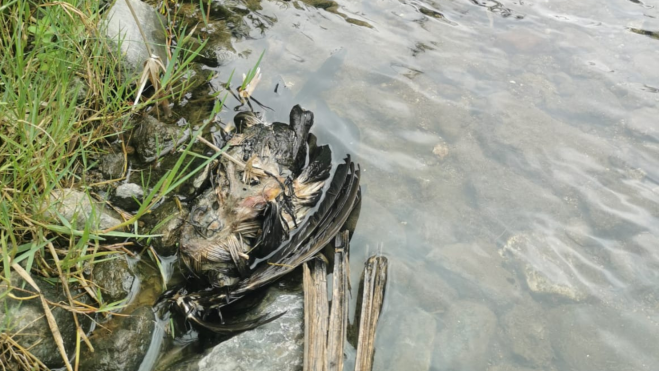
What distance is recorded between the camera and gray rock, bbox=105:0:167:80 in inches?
163

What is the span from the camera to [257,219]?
10.6ft

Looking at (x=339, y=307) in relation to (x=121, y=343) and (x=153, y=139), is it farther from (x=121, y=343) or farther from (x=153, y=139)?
(x=153, y=139)

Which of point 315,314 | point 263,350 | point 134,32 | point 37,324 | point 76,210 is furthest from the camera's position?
point 134,32

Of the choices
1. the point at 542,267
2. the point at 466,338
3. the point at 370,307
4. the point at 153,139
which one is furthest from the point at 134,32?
the point at 542,267

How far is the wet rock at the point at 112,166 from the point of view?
3.68 metres

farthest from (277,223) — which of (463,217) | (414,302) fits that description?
(463,217)

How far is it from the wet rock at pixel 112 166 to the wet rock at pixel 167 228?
445 mm

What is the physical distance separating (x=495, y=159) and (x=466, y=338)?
1.53 meters

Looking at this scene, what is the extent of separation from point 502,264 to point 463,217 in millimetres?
432

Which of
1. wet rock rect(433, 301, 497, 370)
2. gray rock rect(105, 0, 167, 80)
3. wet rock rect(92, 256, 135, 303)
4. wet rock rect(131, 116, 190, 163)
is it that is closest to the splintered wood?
wet rock rect(433, 301, 497, 370)

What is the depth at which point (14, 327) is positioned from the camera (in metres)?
2.58

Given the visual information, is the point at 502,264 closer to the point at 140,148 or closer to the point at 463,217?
the point at 463,217

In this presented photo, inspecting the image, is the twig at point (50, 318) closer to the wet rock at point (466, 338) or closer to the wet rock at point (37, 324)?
the wet rock at point (37, 324)

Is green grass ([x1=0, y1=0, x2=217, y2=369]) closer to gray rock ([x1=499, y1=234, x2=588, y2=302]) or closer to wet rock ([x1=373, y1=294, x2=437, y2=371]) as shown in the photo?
wet rock ([x1=373, y1=294, x2=437, y2=371])
